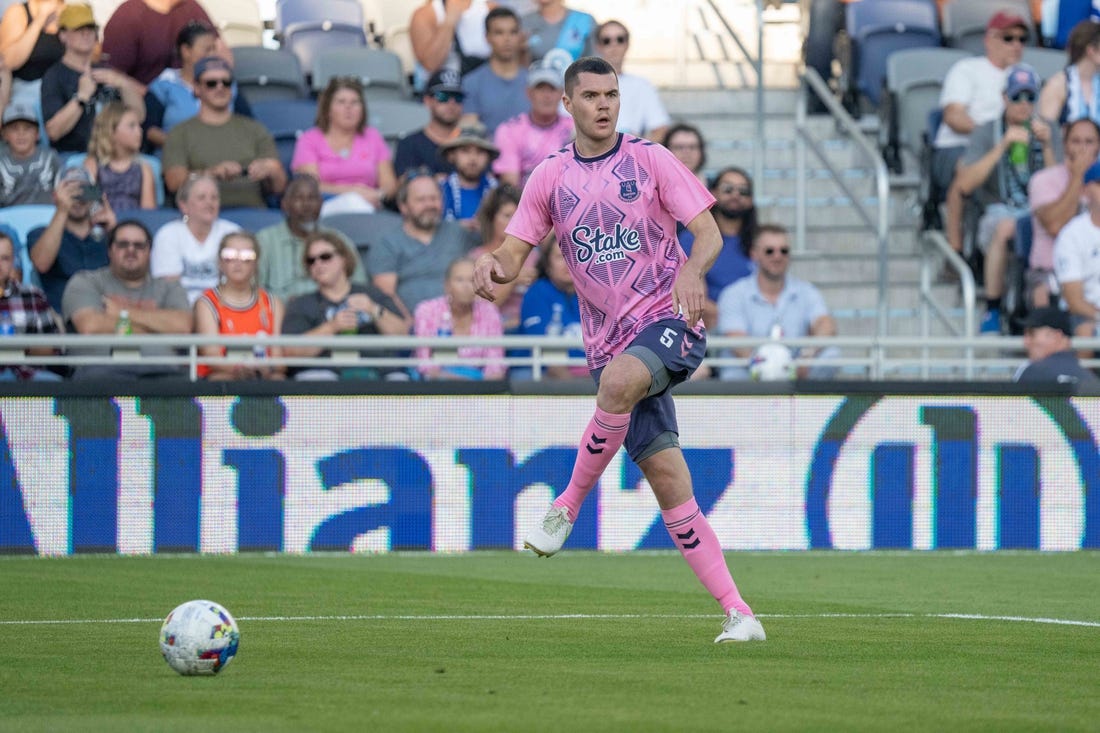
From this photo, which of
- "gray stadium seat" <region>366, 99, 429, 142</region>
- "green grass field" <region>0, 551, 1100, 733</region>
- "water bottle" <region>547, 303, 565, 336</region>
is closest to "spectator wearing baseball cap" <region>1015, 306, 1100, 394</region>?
"green grass field" <region>0, 551, 1100, 733</region>

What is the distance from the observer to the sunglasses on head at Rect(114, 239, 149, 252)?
14180 mm

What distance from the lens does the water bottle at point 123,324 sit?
14.1 metres

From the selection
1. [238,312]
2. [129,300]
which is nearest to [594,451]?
[238,312]

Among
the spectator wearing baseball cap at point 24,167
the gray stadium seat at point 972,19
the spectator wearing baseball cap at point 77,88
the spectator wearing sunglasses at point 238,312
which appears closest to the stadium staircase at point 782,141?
the gray stadium seat at point 972,19

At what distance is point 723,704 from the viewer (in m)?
5.85

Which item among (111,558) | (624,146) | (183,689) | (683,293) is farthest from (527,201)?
(111,558)

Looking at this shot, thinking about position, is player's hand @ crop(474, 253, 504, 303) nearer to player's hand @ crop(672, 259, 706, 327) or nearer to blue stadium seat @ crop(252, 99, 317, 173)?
player's hand @ crop(672, 259, 706, 327)

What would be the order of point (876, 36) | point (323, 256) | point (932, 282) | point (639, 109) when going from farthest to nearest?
1. point (876, 36)
2. point (932, 282)
3. point (639, 109)
4. point (323, 256)

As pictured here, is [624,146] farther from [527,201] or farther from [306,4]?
[306,4]

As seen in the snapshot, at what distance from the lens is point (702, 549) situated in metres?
7.74

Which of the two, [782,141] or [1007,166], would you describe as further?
[782,141]

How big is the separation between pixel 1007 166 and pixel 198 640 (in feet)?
39.5

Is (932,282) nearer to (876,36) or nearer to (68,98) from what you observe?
(876,36)

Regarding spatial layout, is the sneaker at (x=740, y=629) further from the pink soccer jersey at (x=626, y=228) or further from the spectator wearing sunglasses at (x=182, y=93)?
the spectator wearing sunglasses at (x=182, y=93)
